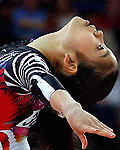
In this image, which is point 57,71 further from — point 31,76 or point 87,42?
point 31,76

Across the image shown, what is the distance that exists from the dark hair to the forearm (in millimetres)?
383

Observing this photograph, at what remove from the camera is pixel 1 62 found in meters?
1.71

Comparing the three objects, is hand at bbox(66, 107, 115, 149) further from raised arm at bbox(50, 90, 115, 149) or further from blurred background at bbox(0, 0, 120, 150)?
blurred background at bbox(0, 0, 120, 150)

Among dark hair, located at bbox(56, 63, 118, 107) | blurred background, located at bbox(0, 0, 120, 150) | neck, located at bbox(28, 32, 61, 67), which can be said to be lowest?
dark hair, located at bbox(56, 63, 118, 107)

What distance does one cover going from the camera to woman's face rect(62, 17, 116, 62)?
1.71 m

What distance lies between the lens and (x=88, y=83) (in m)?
1.76

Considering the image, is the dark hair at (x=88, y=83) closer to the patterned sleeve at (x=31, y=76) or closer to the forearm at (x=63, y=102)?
the patterned sleeve at (x=31, y=76)

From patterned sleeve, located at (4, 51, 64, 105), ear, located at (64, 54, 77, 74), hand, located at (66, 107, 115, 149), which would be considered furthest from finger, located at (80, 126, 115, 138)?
ear, located at (64, 54, 77, 74)

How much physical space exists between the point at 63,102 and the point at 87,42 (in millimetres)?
470

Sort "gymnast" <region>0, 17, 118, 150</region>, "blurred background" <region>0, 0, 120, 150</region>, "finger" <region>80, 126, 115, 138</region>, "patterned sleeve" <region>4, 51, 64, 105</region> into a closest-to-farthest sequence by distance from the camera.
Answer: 1. "finger" <region>80, 126, 115, 138</region>
2. "patterned sleeve" <region>4, 51, 64, 105</region>
3. "gymnast" <region>0, 17, 118, 150</region>
4. "blurred background" <region>0, 0, 120, 150</region>

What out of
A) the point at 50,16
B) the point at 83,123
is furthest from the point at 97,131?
the point at 50,16

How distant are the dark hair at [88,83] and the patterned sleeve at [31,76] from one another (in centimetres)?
21

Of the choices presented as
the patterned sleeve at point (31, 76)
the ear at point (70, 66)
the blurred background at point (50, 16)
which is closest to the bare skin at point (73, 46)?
the ear at point (70, 66)

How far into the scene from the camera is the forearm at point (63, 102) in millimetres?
1296
